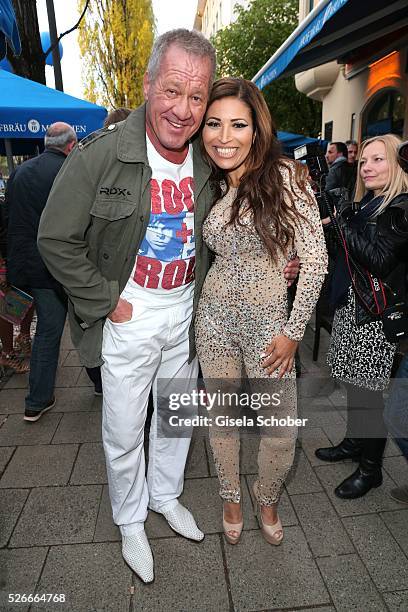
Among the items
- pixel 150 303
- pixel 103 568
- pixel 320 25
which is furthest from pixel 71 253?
pixel 320 25

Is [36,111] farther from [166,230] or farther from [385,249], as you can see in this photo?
[385,249]

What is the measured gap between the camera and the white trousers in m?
1.86

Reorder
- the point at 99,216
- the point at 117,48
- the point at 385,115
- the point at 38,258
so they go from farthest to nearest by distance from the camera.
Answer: the point at 117,48
the point at 385,115
the point at 38,258
the point at 99,216

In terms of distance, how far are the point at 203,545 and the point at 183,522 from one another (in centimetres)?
14

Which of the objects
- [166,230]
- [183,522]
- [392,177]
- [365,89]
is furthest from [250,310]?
[365,89]

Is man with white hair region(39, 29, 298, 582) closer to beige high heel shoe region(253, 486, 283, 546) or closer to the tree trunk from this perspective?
beige high heel shoe region(253, 486, 283, 546)

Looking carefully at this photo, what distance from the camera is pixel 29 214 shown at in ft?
10.5

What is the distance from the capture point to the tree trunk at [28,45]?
532 centimetres

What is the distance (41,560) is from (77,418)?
4.31 feet

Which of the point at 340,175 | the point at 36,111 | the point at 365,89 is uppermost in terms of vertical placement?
the point at 365,89

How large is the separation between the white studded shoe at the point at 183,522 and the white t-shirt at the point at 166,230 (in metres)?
1.17

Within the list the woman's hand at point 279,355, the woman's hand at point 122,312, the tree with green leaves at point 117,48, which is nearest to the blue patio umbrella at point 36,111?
the woman's hand at point 122,312

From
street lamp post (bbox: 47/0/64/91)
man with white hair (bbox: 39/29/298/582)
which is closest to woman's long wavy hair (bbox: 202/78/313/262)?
man with white hair (bbox: 39/29/298/582)

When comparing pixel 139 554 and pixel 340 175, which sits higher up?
pixel 340 175
